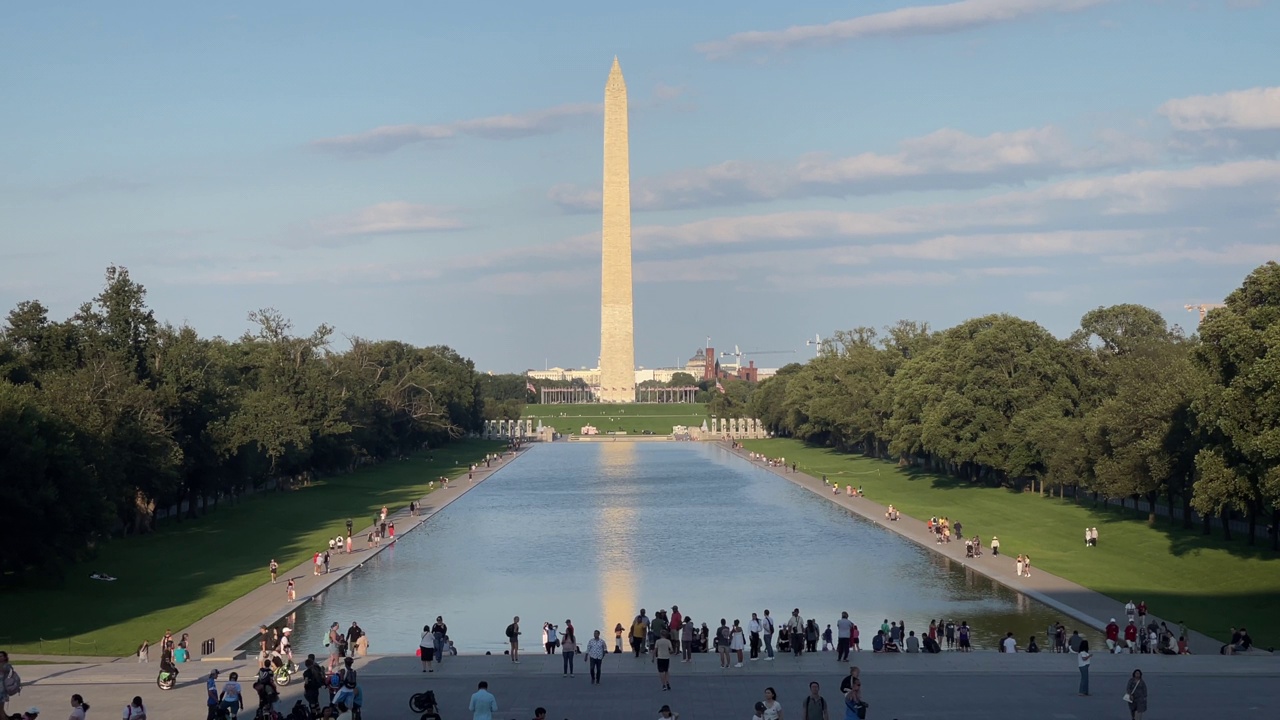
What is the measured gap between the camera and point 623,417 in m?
171

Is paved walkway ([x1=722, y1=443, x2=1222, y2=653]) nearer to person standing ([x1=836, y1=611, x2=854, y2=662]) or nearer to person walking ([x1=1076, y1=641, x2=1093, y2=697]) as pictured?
person walking ([x1=1076, y1=641, x2=1093, y2=697])

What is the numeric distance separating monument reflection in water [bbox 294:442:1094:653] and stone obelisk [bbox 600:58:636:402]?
7070 centimetres

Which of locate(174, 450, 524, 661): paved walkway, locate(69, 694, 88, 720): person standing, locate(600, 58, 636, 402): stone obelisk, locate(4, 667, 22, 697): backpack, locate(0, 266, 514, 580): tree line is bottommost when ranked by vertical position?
locate(174, 450, 524, 661): paved walkway

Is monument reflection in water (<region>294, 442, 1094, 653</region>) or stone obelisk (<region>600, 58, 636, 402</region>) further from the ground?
stone obelisk (<region>600, 58, 636, 402</region>)

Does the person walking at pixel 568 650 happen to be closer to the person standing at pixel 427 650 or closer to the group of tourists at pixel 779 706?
the person standing at pixel 427 650

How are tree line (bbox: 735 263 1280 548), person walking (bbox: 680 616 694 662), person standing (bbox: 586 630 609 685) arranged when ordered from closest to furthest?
1. person standing (bbox: 586 630 609 685)
2. person walking (bbox: 680 616 694 662)
3. tree line (bbox: 735 263 1280 548)

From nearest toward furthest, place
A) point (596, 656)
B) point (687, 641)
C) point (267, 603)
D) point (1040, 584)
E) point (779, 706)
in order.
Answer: point (779, 706), point (596, 656), point (687, 641), point (267, 603), point (1040, 584)

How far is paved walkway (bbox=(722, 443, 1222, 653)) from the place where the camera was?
33.8 meters

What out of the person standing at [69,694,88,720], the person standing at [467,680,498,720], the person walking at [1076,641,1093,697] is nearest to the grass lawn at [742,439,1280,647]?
the person walking at [1076,641,1093,697]

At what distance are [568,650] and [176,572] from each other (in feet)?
73.5

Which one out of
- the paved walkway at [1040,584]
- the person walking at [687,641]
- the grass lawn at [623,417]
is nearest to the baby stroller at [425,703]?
the person walking at [687,641]

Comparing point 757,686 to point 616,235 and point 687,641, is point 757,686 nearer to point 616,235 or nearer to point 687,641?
point 687,641

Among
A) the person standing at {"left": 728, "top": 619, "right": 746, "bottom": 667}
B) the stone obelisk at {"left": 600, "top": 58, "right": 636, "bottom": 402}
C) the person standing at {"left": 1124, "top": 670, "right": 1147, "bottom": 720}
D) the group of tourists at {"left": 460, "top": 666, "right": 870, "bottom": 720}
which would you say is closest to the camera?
the group of tourists at {"left": 460, "top": 666, "right": 870, "bottom": 720}

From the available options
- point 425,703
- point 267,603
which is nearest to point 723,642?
point 425,703
